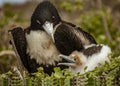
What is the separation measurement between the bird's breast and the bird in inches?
15.1

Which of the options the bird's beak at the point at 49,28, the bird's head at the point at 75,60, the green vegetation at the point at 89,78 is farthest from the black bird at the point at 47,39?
the green vegetation at the point at 89,78

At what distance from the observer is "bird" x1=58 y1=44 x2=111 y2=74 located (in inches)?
204

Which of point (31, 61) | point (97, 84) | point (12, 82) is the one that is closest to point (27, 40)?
point (31, 61)

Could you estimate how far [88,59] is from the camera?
5242mm

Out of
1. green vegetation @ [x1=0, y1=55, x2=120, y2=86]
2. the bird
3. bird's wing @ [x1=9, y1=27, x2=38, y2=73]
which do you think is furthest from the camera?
bird's wing @ [x1=9, y1=27, x2=38, y2=73]

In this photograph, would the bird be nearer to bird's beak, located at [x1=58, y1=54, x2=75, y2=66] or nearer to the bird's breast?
bird's beak, located at [x1=58, y1=54, x2=75, y2=66]

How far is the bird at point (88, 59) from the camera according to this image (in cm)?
518

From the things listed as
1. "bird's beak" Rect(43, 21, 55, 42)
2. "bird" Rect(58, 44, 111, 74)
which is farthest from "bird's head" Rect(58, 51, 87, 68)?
"bird's beak" Rect(43, 21, 55, 42)

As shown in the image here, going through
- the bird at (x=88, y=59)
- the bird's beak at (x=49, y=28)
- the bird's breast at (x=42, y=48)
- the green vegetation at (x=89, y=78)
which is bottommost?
the green vegetation at (x=89, y=78)

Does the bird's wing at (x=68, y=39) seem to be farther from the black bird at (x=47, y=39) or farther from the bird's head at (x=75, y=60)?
the bird's head at (x=75, y=60)

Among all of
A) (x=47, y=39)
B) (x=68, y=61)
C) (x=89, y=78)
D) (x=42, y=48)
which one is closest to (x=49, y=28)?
(x=47, y=39)

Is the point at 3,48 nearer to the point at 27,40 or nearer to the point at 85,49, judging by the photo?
the point at 27,40

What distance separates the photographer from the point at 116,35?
9414mm

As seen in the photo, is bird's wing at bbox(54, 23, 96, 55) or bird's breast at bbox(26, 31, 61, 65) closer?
bird's wing at bbox(54, 23, 96, 55)
